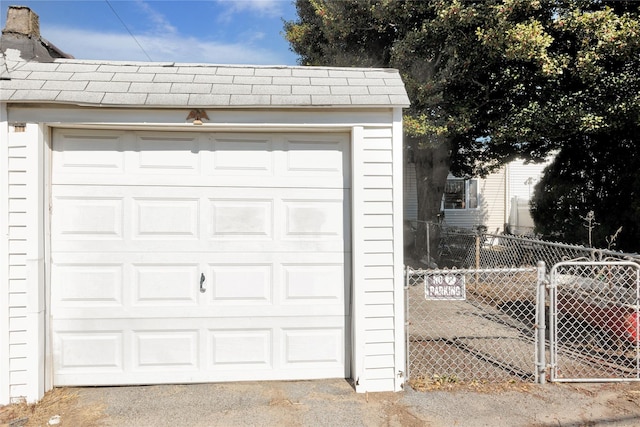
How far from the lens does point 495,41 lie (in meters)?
6.72

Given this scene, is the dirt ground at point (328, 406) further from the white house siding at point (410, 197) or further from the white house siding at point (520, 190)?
the white house siding at point (520, 190)

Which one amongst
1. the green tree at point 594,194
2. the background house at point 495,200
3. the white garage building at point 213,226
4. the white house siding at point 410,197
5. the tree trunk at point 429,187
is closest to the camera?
the white garage building at point 213,226

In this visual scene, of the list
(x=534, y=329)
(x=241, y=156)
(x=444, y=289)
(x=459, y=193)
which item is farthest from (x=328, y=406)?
(x=459, y=193)

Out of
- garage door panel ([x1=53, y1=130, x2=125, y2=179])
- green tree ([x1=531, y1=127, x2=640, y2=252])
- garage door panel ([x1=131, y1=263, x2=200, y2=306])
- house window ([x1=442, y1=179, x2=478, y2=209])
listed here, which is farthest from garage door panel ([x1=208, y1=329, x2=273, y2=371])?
house window ([x1=442, y1=179, x2=478, y2=209])

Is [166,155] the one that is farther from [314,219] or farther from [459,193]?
[459,193]

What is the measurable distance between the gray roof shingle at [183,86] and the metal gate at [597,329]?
8.61 ft

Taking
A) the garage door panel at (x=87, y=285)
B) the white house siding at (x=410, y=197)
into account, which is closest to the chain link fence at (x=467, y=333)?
the garage door panel at (x=87, y=285)

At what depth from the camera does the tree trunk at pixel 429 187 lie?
10648mm

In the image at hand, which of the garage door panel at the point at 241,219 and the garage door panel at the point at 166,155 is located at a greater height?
the garage door panel at the point at 166,155

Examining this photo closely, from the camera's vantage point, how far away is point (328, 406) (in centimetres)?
348

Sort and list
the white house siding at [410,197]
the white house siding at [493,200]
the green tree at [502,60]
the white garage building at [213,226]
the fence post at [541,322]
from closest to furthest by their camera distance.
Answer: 1. the white garage building at [213,226]
2. the fence post at [541,322]
3. the green tree at [502,60]
4. the white house siding at [410,197]
5. the white house siding at [493,200]

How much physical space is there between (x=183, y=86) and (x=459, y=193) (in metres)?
15.1

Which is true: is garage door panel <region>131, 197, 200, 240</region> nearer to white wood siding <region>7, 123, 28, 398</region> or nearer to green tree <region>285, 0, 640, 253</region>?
white wood siding <region>7, 123, 28, 398</region>

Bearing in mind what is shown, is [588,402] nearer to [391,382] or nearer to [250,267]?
[391,382]
